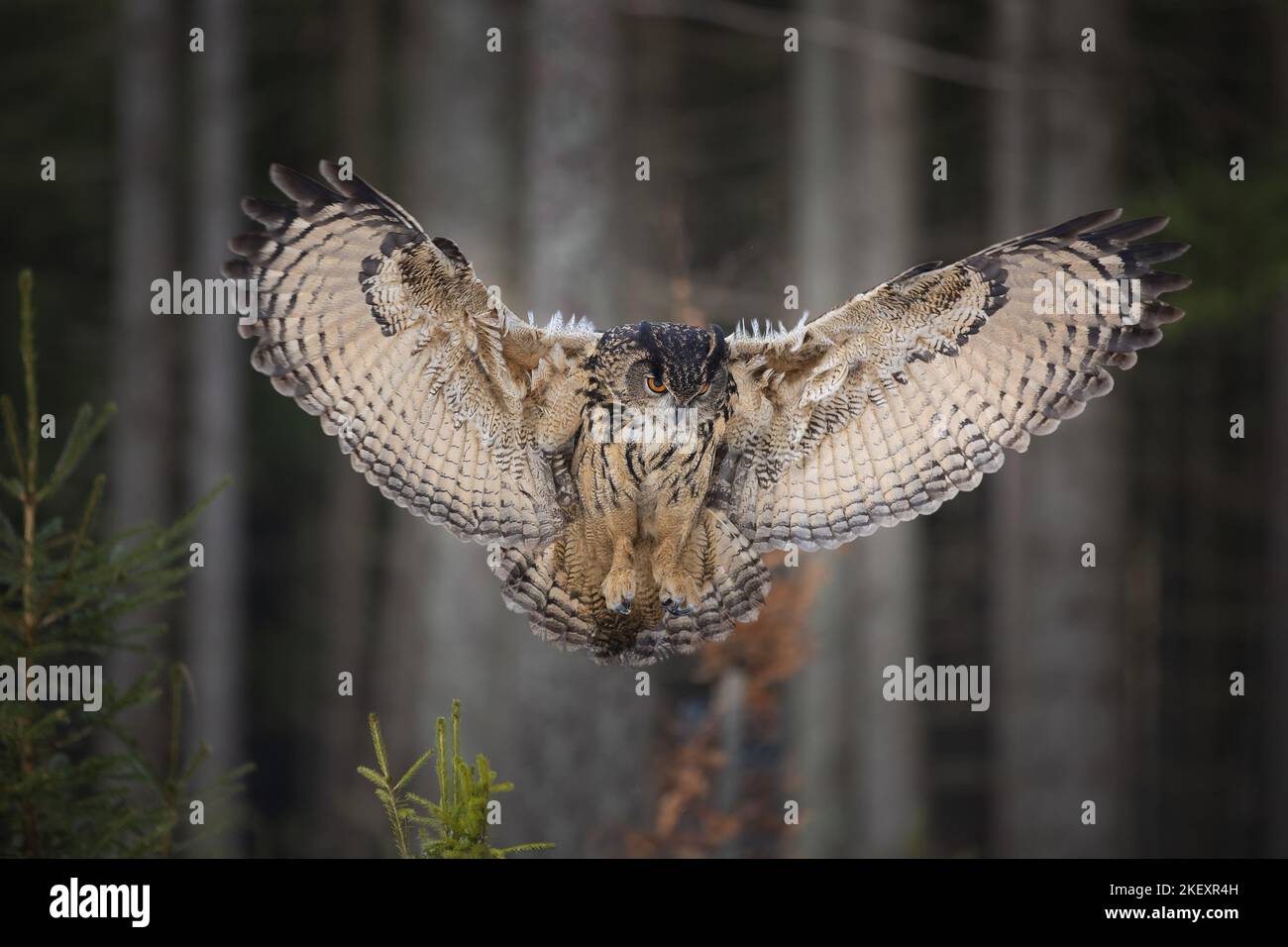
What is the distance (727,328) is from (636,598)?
894 cm

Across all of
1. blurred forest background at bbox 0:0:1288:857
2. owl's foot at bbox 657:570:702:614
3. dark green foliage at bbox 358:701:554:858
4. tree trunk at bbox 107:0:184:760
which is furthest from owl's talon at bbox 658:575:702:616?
tree trunk at bbox 107:0:184:760

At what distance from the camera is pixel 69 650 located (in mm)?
4000

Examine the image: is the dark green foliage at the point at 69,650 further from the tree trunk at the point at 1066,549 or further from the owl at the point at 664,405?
the tree trunk at the point at 1066,549

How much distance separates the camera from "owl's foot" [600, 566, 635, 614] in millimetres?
3652

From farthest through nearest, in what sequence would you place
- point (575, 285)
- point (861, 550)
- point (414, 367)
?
point (861, 550), point (575, 285), point (414, 367)

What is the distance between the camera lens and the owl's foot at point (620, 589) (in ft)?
12.0

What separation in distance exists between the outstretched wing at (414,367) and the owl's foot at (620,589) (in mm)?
277

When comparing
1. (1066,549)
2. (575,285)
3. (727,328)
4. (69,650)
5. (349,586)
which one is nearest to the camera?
(69,650)

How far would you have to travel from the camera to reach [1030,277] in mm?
3936

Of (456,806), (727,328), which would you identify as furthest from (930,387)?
(727,328)

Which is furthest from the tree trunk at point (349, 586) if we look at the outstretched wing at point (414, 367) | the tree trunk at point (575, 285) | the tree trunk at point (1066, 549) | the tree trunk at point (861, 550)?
the outstretched wing at point (414, 367)

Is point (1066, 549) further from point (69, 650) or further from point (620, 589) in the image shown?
point (69, 650)

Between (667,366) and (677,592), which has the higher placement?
(667,366)
